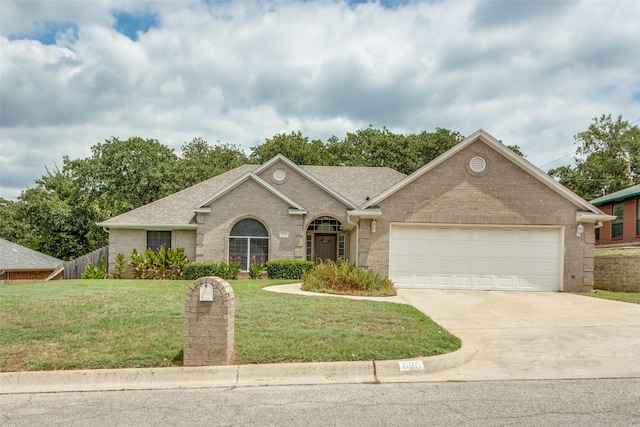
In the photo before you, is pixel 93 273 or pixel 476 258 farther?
pixel 93 273

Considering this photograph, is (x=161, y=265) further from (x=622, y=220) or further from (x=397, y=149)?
(x=397, y=149)

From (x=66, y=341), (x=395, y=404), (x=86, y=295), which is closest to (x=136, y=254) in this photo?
(x=86, y=295)

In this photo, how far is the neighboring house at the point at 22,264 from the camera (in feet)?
86.1

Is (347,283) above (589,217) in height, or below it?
below

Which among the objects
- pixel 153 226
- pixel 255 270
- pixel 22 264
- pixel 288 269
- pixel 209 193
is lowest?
pixel 22 264

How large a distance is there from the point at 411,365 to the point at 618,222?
25884mm

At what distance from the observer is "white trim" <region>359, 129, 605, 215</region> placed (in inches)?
687

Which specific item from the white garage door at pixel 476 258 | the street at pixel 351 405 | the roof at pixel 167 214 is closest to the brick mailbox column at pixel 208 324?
the street at pixel 351 405

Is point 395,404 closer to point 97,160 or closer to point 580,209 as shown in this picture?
point 580,209

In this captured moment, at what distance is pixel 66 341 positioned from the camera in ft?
26.5

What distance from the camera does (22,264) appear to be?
88.4 feet

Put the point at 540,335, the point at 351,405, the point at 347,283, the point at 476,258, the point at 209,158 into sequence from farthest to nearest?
1. the point at 209,158
2. the point at 476,258
3. the point at 347,283
4. the point at 540,335
5. the point at 351,405

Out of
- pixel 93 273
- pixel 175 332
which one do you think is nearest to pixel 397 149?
pixel 93 273

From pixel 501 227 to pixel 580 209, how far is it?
109 inches
